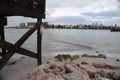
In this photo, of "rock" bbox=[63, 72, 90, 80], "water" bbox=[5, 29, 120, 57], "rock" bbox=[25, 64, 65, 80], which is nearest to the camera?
"rock" bbox=[25, 64, 65, 80]

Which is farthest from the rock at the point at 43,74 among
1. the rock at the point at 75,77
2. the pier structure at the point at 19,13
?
the pier structure at the point at 19,13

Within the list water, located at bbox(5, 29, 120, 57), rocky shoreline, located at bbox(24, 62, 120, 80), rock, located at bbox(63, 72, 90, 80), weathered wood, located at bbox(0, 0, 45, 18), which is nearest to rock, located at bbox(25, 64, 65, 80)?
rocky shoreline, located at bbox(24, 62, 120, 80)

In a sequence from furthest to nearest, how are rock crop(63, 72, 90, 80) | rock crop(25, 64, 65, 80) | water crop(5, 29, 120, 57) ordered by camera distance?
1. water crop(5, 29, 120, 57)
2. rock crop(63, 72, 90, 80)
3. rock crop(25, 64, 65, 80)

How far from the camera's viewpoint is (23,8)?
8820 millimetres

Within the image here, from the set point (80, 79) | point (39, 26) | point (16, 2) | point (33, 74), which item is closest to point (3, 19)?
point (39, 26)

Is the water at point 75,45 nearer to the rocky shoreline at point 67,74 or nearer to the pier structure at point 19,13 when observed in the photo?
the pier structure at point 19,13

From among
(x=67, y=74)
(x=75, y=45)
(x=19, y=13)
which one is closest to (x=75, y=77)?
(x=67, y=74)

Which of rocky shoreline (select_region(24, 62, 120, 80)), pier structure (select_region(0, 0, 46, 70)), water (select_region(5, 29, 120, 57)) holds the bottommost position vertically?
water (select_region(5, 29, 120, 57))

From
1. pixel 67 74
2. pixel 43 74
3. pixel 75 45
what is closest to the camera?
pixel 43 74

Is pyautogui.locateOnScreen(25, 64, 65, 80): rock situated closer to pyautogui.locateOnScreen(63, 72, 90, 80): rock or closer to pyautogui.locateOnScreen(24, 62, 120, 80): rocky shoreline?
pyautogui.locateOnScreen(24, 62, 120, 80): rocky shoreline

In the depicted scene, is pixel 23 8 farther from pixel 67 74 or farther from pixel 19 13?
pixel 67 74

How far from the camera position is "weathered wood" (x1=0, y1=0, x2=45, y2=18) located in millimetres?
7764

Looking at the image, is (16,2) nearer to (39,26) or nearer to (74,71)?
(39,26)

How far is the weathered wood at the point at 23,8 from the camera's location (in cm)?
776
